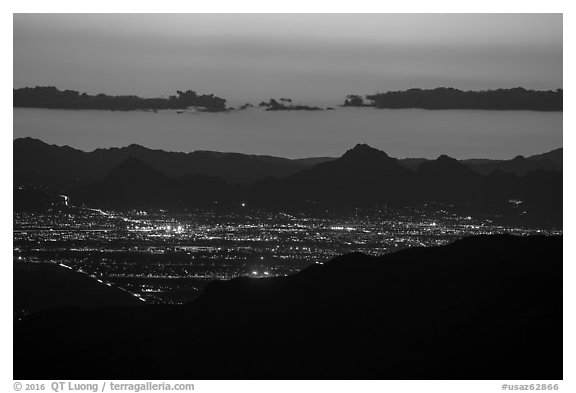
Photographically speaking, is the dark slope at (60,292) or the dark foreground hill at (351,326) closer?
the dark foreground hill at (351,326)

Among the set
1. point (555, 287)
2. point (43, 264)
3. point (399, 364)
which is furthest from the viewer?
point (43, 264)

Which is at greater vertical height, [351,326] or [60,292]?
[351,326]

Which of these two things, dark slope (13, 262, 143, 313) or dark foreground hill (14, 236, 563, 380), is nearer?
dark foreground hill (14, 236, 563, 380)

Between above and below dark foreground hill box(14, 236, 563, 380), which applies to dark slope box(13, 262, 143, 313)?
below

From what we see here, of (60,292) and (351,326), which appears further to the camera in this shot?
(60,292)

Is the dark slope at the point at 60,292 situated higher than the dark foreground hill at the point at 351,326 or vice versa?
the dark foreground hill at the point at 351,326
